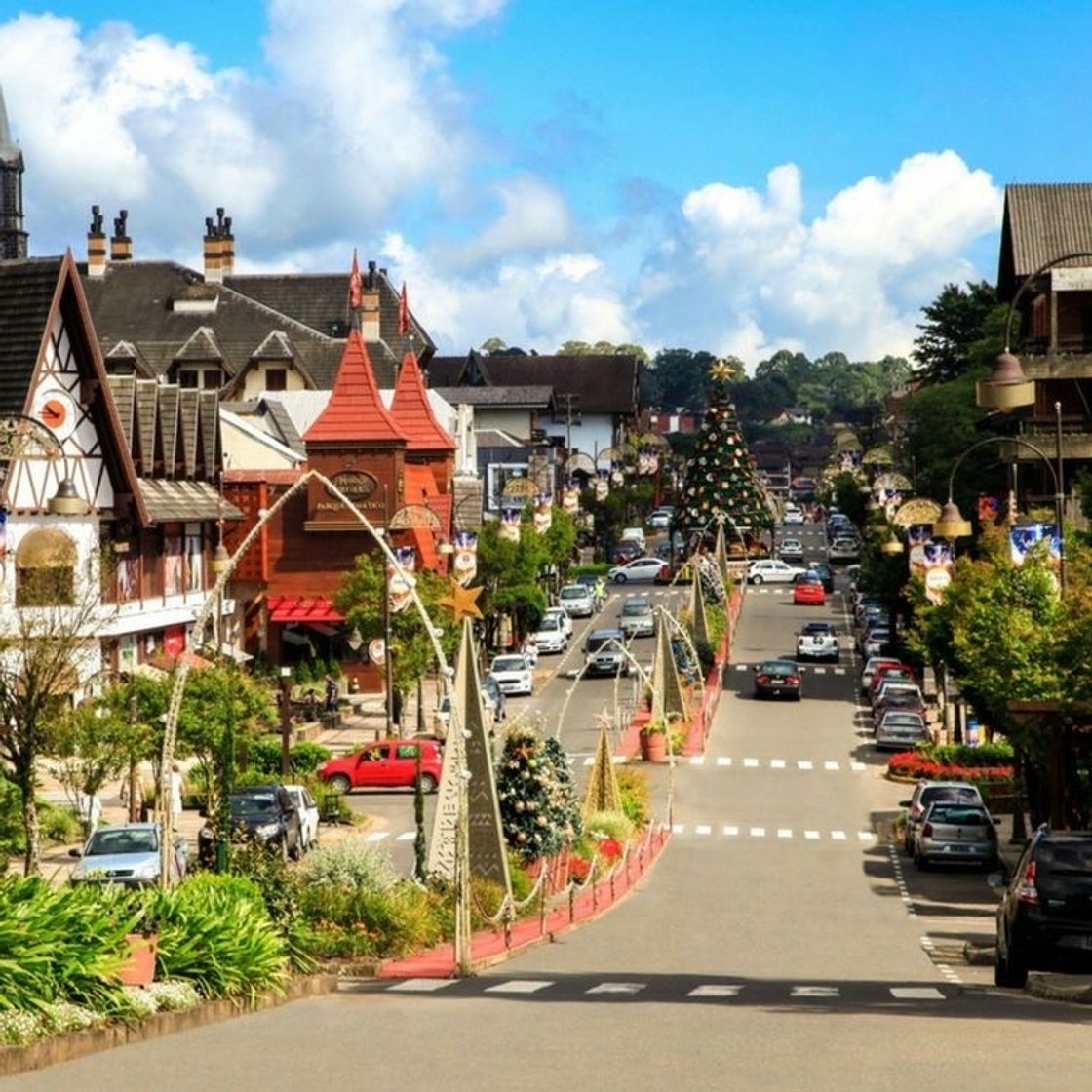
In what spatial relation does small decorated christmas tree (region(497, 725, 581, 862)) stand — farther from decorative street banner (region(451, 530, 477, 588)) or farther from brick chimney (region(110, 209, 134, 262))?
brick chimney (region(110, 209, 134, 262))

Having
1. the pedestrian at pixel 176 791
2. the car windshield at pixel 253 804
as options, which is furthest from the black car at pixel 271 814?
the pedestrian at pixel 176 791

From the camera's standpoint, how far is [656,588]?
A: 117562 millimetres

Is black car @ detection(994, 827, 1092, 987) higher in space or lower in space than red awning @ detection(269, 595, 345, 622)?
lower

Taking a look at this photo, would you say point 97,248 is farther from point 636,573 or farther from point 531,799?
point 531,799

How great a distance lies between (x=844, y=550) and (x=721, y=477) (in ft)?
40.7

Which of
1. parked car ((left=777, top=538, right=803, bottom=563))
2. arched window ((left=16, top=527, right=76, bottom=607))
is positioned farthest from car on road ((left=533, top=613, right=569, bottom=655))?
parked car ((left=777, top=538, right=803, bottom=563))

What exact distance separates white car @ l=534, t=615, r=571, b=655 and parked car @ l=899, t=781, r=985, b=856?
4283 centimetres

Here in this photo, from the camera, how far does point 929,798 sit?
4497 cm

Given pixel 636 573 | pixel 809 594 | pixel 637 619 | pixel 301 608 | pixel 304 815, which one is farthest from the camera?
pixel 636 573

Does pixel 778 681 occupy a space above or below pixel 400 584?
below

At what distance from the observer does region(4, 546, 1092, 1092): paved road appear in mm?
15531

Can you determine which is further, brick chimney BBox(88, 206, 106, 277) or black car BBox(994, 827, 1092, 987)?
brick chimney BBox(88, 206, 106, 277)

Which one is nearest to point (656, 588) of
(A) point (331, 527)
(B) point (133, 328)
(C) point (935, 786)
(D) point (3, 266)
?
(B) point (133, 328)

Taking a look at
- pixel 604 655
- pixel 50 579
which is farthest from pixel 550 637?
pixel 50 579
